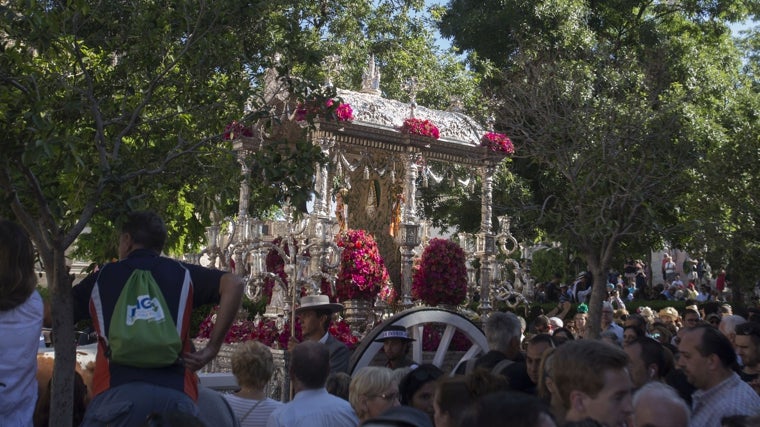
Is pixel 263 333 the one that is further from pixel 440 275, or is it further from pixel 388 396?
pixel 388 396

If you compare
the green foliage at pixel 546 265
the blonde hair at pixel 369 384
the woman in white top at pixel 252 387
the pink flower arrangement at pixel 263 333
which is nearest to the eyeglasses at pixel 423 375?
the blonde hair at pixel 369 384

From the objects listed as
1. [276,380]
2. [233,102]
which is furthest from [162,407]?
[276,380]

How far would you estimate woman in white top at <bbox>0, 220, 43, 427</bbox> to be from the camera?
4363 mm

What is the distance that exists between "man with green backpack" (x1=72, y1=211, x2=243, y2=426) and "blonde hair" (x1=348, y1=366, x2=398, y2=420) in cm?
109

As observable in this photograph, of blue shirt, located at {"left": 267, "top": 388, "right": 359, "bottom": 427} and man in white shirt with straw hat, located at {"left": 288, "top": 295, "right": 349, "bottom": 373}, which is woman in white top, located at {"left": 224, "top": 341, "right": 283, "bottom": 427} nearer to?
blue shirt, located at {"left": 267, "top": 388, "right": 359, "bottom": 427}

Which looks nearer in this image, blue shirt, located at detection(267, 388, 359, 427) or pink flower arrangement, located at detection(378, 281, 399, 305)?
blue shirt, located at detection(267, 388, 359, 427)

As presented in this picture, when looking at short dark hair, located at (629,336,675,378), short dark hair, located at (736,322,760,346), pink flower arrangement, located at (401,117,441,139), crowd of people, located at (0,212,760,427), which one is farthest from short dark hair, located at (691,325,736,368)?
pink flower arrangement, located at (401,117,441,139)

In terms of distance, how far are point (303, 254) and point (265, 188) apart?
5.50m

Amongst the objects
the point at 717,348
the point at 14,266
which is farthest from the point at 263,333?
the point at 14,266

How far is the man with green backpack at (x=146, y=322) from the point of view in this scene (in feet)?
14.2

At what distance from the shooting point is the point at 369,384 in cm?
553

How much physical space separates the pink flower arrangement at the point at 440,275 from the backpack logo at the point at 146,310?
10689mm

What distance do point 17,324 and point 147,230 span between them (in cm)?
71

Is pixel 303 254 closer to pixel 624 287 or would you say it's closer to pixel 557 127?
pixel 557 127
